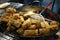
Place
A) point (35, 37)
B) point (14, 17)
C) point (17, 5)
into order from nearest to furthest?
1. point (35, 37)
2. point (14, 17)
3. point (17, 5)

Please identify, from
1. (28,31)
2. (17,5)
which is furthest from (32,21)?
(17,5)

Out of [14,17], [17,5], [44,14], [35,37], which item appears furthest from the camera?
[17,5]

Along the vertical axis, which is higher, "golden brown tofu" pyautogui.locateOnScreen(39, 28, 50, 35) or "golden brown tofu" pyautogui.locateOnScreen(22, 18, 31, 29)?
"golden brown tofu" pyautogui.locateOnScreen(22, 18, 31, 29)

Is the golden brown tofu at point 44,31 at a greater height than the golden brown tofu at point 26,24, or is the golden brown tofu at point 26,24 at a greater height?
the golden brown tofu at point 26,24

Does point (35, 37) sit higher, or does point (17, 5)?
point (17, 5)

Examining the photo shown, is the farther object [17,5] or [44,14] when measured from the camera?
[17,5]

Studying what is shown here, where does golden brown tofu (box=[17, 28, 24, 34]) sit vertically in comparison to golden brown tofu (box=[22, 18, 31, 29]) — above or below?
below

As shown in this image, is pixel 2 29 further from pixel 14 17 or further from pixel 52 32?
pixel 52 32

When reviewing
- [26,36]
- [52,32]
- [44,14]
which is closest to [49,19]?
[44,14]

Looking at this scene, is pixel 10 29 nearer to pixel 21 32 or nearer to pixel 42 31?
pixel 21 32
